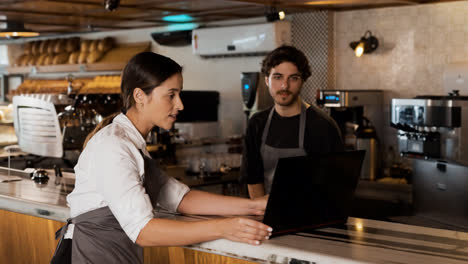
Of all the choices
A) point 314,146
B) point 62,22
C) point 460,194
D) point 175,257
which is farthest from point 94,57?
point 175,257

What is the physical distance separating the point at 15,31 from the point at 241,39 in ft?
9.16

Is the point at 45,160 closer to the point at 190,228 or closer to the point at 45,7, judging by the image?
the point at 45,7

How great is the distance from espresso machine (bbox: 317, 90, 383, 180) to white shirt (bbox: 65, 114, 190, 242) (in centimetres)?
454

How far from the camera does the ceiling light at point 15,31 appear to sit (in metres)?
7.20

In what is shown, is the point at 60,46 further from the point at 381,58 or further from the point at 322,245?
the point at 322,245

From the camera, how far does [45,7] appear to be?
20.8ft

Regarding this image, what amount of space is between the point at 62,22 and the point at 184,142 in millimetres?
3280

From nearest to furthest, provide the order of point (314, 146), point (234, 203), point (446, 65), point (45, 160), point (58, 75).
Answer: point (234, 203), point (314, 146), point (45, 160), point (446, 65), point (58, 75)

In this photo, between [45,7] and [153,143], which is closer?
[153,143]

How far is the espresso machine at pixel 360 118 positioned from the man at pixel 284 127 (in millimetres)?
3112

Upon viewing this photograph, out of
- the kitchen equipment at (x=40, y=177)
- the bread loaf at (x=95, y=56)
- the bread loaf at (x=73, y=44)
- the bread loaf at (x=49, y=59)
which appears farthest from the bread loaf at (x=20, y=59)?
the kitchen equipment at (x=40, y=177)

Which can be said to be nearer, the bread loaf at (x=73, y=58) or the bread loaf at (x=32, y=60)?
the bread loaf at (x=73, y=58)

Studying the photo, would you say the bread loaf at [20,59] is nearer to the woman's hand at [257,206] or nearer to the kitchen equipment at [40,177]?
the kitchen equipment at [40,177]

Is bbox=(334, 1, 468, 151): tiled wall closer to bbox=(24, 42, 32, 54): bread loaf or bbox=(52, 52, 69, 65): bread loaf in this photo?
bbox=(52, 52, 69, 65): bread loaf
